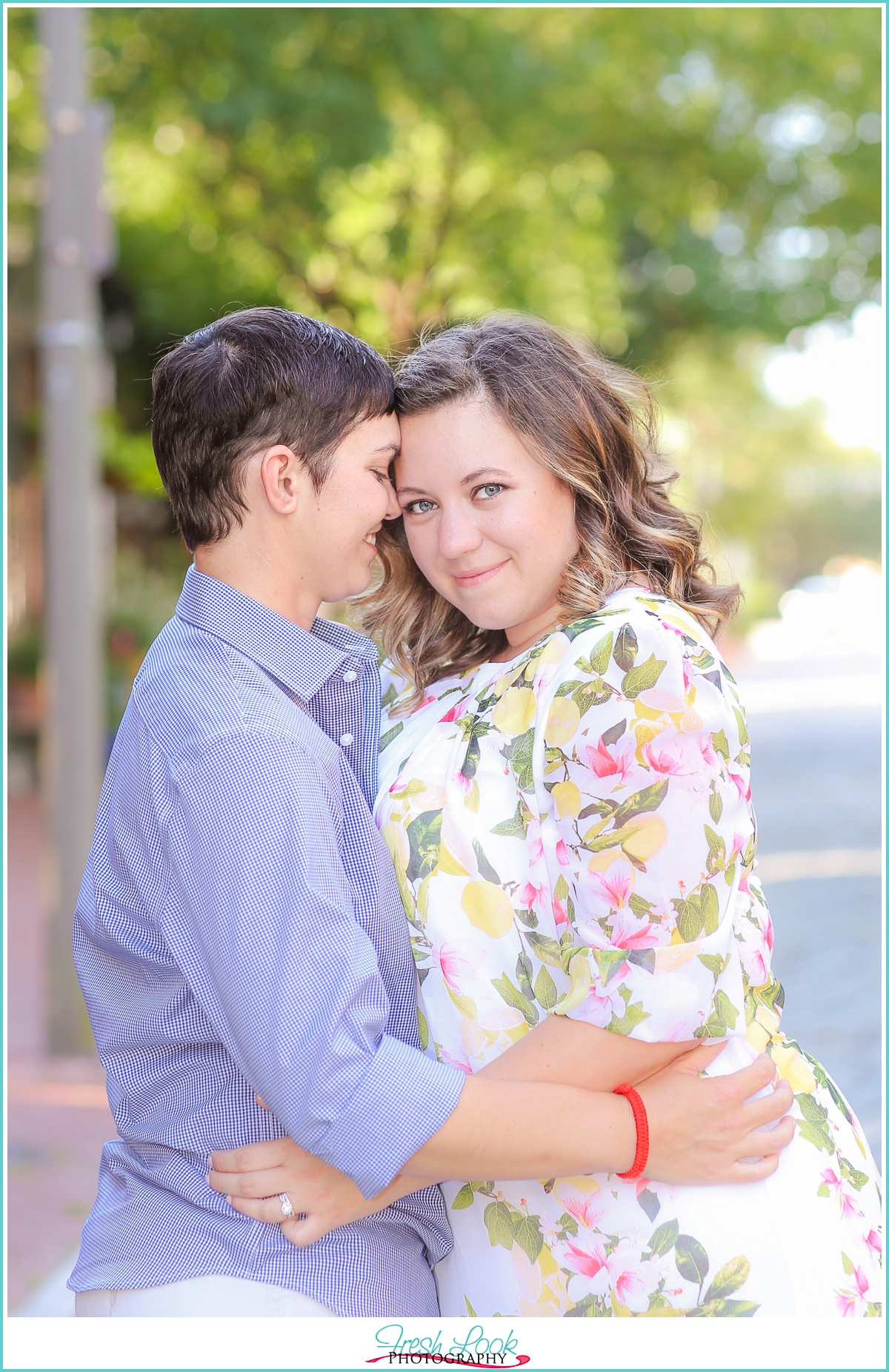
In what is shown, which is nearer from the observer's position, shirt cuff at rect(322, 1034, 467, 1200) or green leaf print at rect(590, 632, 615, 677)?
shirt cuff at rect(322, 1034, 467, 1200)

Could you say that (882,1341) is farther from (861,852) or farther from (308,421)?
(861,852)

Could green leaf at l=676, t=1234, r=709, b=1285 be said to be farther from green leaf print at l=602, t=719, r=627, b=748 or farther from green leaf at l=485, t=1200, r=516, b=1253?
green leaf print at l=602, t=719, r=627, b=748

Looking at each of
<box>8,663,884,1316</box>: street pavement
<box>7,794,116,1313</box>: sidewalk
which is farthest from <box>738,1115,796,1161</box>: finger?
<box>7,794,116,1313</box>: sidewalk

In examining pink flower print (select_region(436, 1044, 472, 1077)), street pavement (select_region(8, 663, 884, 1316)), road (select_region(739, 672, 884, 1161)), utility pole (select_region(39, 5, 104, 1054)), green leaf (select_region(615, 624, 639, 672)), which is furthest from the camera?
road (select_region(739, 672, 884, 1161))

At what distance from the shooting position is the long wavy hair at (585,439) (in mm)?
2139

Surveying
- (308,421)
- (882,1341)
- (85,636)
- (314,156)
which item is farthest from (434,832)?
(314,156)

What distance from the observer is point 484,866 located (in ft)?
6.39

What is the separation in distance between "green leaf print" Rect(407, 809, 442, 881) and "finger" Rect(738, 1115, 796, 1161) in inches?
23.6

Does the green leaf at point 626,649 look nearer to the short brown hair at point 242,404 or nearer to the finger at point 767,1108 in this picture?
the short brown hair at point 242,404

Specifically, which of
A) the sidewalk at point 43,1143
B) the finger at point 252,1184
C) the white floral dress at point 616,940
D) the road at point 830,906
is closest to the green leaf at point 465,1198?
the white floral dress at point 616,940

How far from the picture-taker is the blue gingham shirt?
162cm

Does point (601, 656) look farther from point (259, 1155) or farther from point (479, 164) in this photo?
point (479, 164)

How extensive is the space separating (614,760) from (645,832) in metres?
0.10

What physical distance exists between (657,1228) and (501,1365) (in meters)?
0.29
